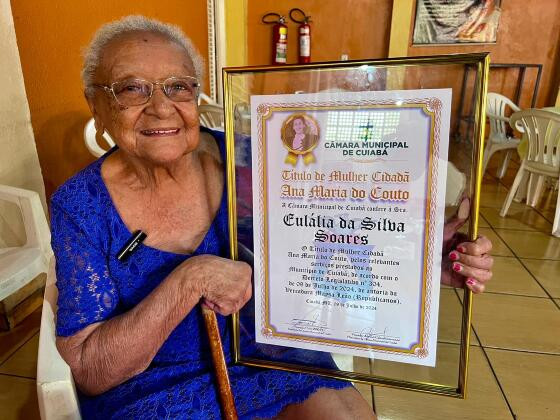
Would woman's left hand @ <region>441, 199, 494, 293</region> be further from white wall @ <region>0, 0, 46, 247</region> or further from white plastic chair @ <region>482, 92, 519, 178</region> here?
white plastic chair @ <region>482, 92, 519, 178</region>

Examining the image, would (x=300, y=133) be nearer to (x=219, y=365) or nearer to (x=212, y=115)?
(x=219, y=365)

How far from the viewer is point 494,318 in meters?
1.87

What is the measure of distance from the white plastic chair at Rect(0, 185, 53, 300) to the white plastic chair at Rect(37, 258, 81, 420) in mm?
792

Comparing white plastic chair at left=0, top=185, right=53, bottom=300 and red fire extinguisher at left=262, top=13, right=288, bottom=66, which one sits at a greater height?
red fire extinguisher at left=262, top=13, right=288, bottom=66

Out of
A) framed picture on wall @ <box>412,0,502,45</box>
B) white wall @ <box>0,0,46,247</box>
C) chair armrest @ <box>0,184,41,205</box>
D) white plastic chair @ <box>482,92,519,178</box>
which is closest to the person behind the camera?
chair armrest @ <box>0,184,41,205</box>

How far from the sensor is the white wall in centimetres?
169

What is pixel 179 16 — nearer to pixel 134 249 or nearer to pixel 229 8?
pixel 229 8

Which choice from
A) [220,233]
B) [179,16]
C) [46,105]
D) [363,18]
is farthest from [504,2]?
[220,233]

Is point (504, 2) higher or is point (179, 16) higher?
point (504, 2)

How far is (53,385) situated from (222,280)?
36cm

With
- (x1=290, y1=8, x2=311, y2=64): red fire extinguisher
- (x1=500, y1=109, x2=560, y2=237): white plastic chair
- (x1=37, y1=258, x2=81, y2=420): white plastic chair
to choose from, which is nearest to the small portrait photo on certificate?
(x1=37, y1=258, x2=81, y2=420): white plastic chair

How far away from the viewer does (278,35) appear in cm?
532

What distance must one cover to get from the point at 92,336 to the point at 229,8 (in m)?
4.72

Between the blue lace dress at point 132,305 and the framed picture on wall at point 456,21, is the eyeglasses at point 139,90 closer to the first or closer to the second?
the blue lace dress at point 132,305
